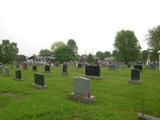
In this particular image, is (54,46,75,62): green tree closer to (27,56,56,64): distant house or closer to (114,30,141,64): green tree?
(27,56,56,64): distant house

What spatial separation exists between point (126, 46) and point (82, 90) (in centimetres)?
6675

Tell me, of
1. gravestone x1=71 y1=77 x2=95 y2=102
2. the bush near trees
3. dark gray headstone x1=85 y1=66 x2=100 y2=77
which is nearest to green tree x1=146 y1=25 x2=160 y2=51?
the bush near trees

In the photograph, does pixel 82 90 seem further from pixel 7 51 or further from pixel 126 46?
pixel 7 51

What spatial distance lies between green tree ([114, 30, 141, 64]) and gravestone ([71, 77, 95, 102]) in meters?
65.1

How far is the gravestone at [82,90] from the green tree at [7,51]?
215ft

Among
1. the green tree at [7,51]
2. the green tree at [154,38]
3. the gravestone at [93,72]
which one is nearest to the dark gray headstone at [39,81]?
the gravestone at [93,72]

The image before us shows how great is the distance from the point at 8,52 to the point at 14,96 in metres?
67.7

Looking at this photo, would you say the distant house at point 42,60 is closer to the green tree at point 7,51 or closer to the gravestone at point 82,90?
the green tree at point 7,51

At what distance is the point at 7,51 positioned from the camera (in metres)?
77.6

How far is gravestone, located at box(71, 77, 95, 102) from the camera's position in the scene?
11473 millimetres

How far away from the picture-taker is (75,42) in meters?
111

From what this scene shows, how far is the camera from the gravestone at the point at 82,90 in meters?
11.5

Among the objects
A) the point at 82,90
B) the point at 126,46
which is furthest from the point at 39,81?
the point at 126,46

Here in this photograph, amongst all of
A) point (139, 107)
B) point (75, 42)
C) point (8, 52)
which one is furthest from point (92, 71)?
point (75, 42)
